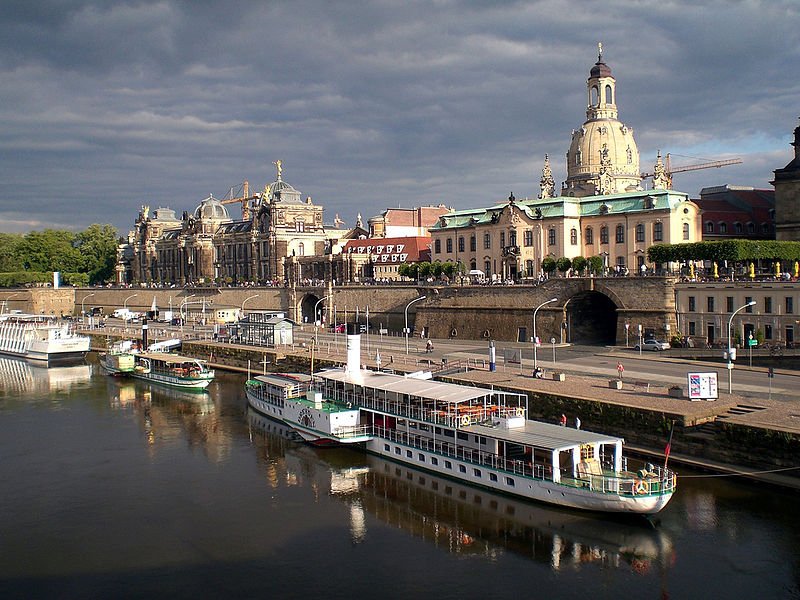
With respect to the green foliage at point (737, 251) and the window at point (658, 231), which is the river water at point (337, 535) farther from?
the window at point (658, 231)

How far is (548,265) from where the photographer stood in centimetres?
7894

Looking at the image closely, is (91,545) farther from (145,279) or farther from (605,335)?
(145,279)

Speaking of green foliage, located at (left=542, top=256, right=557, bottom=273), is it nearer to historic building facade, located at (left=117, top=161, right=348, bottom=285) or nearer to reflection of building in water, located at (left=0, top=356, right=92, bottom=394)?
reflection of building in water, located at (left=0, top=356, right=92, bottom=394)

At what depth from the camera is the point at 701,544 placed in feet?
97.6

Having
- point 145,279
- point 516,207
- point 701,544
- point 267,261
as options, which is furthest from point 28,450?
point 145,279

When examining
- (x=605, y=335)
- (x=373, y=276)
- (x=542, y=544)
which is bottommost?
(x=542, y=544)

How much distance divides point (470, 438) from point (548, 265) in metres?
43.3

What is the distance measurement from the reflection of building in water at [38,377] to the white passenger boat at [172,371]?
5968 mm

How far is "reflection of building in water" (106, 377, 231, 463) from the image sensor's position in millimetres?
47906

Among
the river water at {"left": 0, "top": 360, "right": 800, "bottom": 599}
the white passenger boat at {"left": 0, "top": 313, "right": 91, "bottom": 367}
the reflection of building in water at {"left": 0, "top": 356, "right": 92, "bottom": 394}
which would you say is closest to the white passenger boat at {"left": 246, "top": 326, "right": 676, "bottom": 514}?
the river water at {"left": 0, "top": 360, "right": 800, "bottom": 599}

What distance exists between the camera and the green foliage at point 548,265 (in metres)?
78.7

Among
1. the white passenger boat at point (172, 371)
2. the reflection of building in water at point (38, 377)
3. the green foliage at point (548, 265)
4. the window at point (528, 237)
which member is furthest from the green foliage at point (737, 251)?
the reflection of building in water at point (38, 377)

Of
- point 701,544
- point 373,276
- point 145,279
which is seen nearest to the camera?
point 701,544

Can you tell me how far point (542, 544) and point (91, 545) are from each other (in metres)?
17.9
